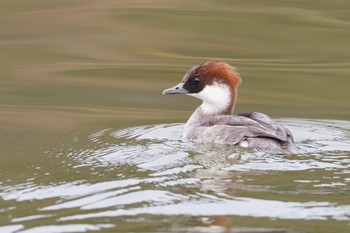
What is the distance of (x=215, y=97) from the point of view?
10.9 m

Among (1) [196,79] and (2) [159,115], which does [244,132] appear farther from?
(2) [159,115]

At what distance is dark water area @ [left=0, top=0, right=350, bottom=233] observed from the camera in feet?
24.4

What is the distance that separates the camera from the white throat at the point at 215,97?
10828 mm

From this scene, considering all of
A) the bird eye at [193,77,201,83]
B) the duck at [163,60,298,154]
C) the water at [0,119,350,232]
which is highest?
the bird eye at [193,77,201,83]

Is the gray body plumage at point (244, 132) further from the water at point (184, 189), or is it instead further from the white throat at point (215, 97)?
the white throat at point (215, 97)

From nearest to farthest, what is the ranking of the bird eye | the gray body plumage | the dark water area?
the dark water area → the gray body plumage → the bird eye

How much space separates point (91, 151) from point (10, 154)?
75 centimetres

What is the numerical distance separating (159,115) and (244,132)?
199cm

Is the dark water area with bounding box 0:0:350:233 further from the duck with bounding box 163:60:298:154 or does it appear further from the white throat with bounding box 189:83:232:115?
the white throat with bounding box 189:83:232:115

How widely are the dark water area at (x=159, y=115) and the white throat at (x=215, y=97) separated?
36cm

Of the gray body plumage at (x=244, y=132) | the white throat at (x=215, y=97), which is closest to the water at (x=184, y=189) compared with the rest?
the gray body plumage at (x=244, y=132)

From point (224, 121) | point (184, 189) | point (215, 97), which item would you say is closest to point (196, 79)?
point (215, 97)

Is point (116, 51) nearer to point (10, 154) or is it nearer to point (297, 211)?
point (10, 154)

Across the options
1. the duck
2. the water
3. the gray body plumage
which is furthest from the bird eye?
the water
